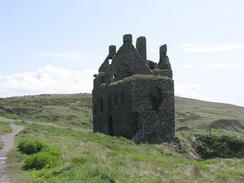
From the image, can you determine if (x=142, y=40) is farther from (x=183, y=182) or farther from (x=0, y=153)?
(x=183, y=182)

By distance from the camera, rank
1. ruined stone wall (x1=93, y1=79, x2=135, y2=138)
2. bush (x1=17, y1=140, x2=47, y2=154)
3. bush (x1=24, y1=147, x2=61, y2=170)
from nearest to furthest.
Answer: bush (x1=24, y1=147, x2=61, y2=170)
bush (x1=17, y1=140, x2=47, y2=154)
ruined stone wall (x1=93, y1=79, x2=135, y2=138)

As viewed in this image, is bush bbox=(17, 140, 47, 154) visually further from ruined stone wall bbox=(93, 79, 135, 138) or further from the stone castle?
ruined stone wall bbox=(93, 79, 135, 138)

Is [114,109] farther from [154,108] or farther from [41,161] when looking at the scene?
[41,161]

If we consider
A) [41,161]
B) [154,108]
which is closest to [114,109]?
[154,108]

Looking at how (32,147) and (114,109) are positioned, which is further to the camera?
(114,109)

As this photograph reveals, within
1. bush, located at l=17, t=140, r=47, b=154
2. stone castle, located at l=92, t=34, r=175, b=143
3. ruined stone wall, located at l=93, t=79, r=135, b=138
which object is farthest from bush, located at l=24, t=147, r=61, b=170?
ruined stone wall, located at l=93, t=79, r=135, b=138

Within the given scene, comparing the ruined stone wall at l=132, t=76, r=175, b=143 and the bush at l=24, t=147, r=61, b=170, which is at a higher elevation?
the ruined stone wall at l=132, t=76, r=175, b=143

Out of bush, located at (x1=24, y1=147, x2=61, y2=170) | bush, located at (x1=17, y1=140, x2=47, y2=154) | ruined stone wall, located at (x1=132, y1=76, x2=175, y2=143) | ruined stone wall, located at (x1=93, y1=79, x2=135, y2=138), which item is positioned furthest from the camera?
ruined stone wall, located at (x1=93, y1=79, x2=135, y2=138)

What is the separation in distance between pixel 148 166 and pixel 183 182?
3.45 meters

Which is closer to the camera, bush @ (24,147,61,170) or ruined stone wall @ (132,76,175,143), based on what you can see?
bush @ (24,147,61,170)

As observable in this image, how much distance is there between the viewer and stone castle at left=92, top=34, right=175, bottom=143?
39.1 meters

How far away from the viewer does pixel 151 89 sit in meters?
39.8

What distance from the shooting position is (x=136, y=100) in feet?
128

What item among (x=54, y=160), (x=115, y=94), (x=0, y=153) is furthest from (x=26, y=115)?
(x=54, y=160)
